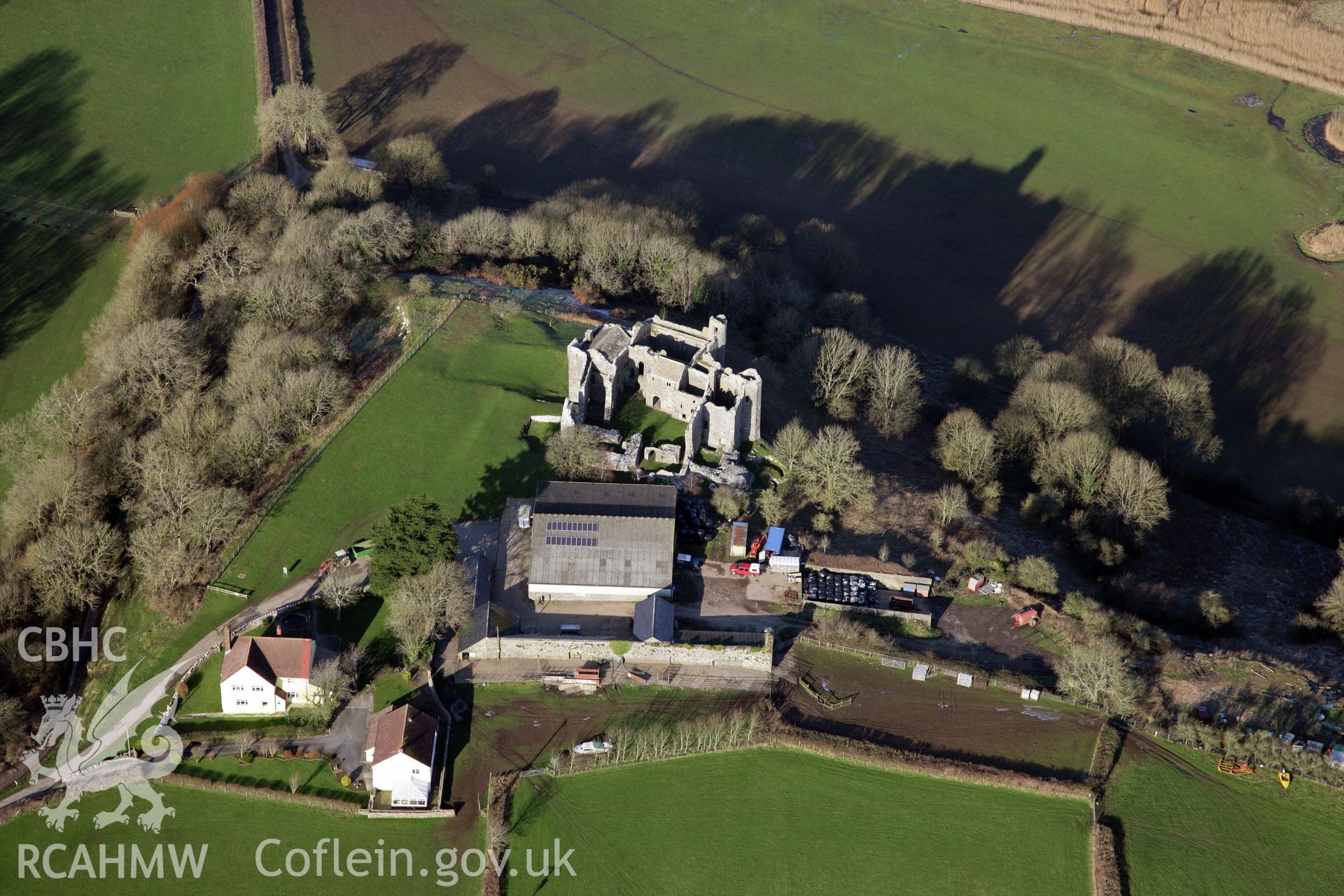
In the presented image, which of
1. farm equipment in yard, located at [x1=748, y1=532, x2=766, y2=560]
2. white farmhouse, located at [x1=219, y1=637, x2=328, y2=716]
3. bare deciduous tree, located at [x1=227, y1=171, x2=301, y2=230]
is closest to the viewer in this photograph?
white farmhouse, located at [x1=219, y1=637, x2=328, y2=716]

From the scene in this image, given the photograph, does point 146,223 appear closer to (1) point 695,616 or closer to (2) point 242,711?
(2) point 242,711

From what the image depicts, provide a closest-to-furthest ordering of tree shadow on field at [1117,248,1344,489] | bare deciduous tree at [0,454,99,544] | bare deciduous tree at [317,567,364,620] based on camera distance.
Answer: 1. bare deciduous tree at [317,567,364,620]
2. bare deciduous tree at [0,454,99,544]
3. tree shadow on field at [1117,248,1344,489]

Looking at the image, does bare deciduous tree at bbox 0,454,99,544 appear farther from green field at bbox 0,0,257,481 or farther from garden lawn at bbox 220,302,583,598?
garden lawn at bbox 220,302,583,598

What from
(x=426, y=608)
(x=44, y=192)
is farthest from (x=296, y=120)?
(x=426, y=608)

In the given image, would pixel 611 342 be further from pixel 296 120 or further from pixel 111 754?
pixel 296 120

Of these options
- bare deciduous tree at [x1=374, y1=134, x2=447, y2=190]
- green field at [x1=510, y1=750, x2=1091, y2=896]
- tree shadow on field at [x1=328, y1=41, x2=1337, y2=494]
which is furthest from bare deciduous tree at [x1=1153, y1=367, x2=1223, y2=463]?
bare deciduous tree at [x1=374, y1=134, x2=447, y2=190]
